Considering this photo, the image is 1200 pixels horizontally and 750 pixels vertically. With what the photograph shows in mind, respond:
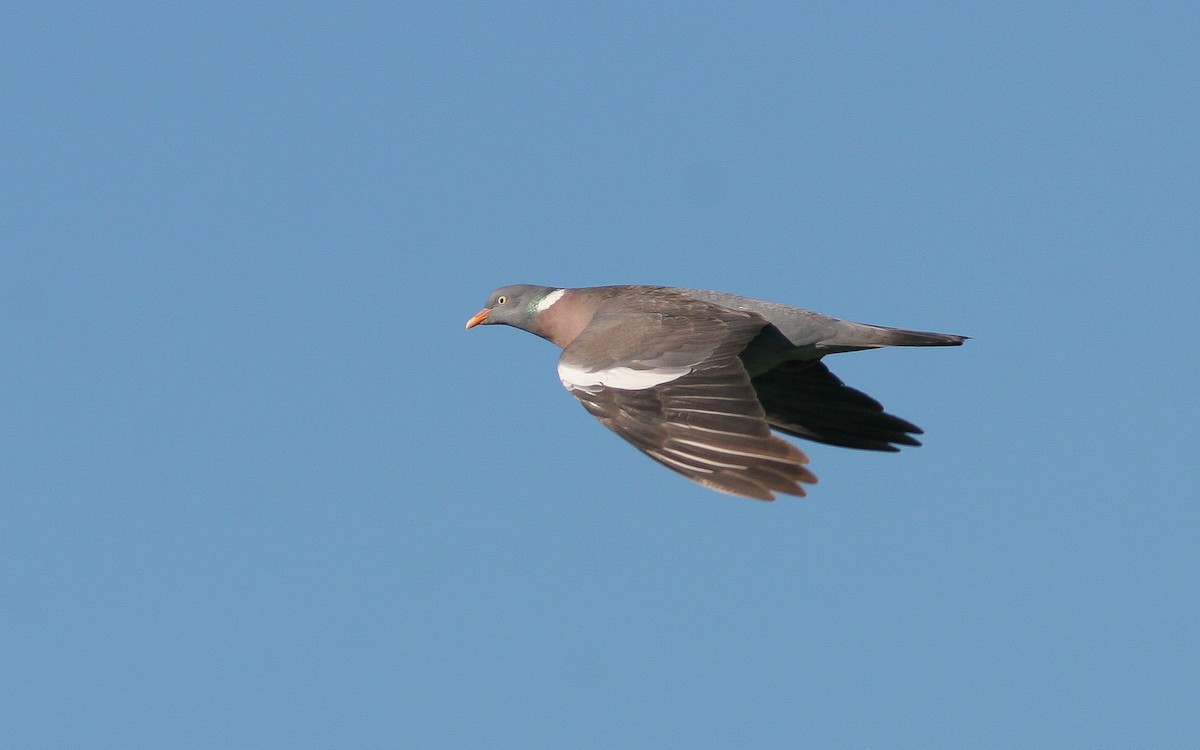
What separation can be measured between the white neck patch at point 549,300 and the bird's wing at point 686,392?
62.9 inches

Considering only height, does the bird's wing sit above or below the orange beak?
below

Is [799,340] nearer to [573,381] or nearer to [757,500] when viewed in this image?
[573,381]

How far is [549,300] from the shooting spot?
1248 centimetres

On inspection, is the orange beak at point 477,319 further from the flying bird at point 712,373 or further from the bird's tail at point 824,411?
the bird's tail at point 824,411

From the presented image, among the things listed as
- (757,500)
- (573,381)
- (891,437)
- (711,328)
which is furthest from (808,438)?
(757,500)

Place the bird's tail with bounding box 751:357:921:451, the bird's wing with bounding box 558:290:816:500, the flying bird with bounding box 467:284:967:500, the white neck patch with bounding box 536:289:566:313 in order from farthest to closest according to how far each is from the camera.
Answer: the white neck patch with bounding box 536:289:566:313
the bird's tail with bounding box 751:357:921:451
the flying bird with bounding box 467:284:967:500
the bird's wing with bounding box 558:290:816:500

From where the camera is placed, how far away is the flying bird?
8.48 meters

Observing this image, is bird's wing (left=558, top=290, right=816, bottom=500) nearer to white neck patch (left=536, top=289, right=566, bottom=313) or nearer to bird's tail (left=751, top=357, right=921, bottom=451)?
bird's tail (left=751, top=357, right=921, bottom=451)

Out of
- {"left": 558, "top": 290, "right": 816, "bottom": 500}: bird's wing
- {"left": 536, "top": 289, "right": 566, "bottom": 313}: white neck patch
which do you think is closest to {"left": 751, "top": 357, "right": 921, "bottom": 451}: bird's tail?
{"left": 558, "top": 290, "right": 816, "bottom": 500}: bird's wing

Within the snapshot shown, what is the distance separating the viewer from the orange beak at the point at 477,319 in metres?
13.1

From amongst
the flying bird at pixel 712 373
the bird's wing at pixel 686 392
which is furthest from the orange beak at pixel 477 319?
the bird's wing at pixel 686 392

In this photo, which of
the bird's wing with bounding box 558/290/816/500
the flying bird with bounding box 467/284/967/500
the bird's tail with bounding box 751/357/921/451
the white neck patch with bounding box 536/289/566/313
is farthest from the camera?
the white neck patch with bounding box 536/289/566/313

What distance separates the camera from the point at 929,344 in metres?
10.6

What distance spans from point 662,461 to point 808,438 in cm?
307
